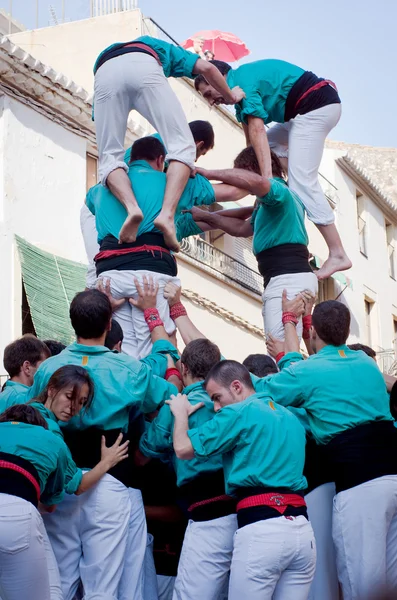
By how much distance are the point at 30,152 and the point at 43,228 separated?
127 centimetres

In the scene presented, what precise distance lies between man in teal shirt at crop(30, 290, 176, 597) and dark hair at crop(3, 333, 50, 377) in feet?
1.34

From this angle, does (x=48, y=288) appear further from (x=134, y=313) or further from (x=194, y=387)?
(x=194, y=387)

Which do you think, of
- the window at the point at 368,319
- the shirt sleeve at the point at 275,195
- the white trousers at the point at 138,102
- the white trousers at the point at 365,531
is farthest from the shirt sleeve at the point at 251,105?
the window at the point at 368,319

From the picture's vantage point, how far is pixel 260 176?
311 inches

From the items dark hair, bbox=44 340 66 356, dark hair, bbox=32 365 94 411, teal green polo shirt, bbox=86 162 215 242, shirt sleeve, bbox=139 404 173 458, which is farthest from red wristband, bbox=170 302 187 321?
dark hair, bbox=32 365 94 411

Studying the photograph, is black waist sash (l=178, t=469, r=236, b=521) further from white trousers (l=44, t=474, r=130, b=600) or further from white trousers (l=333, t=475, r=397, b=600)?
white trousers (l=333, t=475, r=397, b=600)

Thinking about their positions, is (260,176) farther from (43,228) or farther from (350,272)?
(350,272)

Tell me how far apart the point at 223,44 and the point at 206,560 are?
66.8 feet

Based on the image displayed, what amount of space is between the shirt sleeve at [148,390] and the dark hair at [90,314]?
36 centimetres

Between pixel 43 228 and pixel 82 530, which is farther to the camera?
pixel 43 228

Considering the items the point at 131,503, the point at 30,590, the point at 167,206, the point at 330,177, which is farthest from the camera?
the point at 330,177

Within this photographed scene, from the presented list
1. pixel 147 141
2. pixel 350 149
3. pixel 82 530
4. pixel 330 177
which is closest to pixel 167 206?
pixel 147 141

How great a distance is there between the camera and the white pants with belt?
16.7 ft

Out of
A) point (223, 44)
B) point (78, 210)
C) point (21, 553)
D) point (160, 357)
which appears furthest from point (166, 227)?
point (223, 44)
